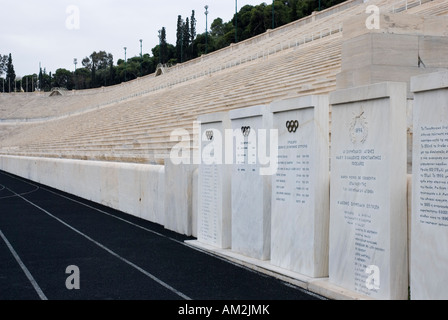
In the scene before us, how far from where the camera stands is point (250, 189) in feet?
25.8

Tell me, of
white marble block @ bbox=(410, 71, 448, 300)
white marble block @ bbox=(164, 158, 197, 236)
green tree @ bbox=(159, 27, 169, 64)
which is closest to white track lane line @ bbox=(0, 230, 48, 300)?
white marble block @ bbox=(164, 158, 197, 236)

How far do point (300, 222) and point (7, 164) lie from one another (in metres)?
34.4

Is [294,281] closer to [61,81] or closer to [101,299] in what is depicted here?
[101,299]

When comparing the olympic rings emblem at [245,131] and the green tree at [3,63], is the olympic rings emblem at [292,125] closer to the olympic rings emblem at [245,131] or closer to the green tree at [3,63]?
the olympic rings emblem at [245,131]

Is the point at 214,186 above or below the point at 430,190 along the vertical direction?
below

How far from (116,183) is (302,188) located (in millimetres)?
9407

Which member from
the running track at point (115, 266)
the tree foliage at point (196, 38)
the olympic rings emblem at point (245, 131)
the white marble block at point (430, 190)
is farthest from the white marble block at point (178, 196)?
the tree foliage at point (196, 38)

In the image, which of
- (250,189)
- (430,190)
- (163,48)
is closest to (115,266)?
(250,189)

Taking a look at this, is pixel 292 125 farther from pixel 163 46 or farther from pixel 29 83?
pixel 29 83

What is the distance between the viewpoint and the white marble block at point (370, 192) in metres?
5.23

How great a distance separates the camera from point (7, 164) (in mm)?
37219

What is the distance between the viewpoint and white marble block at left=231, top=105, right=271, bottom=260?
7.54 metres

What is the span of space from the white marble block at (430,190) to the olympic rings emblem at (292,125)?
1941 millimetres
